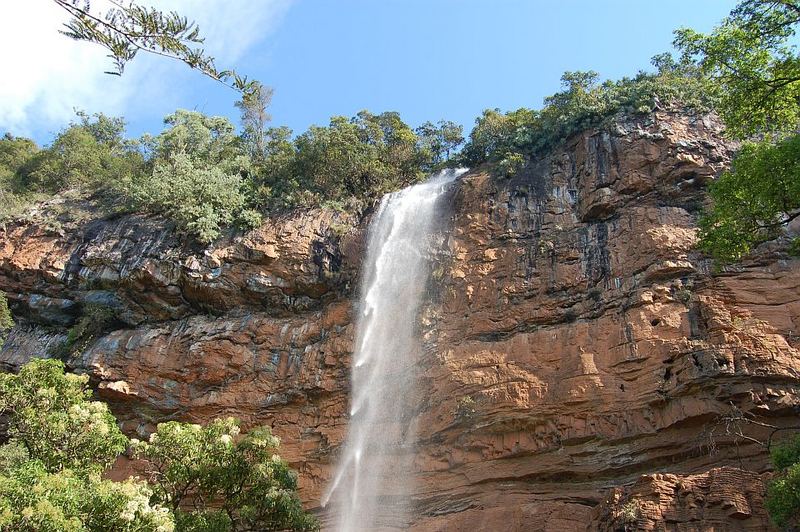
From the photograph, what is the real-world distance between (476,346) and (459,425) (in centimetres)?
219

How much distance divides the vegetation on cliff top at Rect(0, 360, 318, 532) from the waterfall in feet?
8.25

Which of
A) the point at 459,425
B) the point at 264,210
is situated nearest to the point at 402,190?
the point at 264,210

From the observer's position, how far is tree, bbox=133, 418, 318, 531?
1365cm

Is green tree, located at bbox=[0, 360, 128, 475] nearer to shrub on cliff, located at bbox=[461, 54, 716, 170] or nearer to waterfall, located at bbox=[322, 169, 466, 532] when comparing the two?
waterfall, located at bbox=[322, 169, 466, 532]

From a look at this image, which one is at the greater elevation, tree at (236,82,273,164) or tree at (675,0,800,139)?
tree at (236,82,273,164)

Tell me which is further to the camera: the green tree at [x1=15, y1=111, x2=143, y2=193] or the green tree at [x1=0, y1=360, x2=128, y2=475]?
the green tree at [x1=15, y1=111, x2=143, y2=193]

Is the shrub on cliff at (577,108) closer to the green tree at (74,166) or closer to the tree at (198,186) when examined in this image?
the tree at (198,186)

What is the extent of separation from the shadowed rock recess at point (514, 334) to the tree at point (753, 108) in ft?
13.2

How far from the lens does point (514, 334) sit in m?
17.4

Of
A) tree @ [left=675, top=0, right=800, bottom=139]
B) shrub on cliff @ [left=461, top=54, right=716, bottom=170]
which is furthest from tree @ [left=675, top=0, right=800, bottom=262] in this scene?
shrub on cliff @ [left=461, top=54, right=716, bottom=170]

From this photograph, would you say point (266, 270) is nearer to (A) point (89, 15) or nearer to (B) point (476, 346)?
(B) point (476, 346)

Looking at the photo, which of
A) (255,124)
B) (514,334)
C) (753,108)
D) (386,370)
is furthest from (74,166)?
(753,108)

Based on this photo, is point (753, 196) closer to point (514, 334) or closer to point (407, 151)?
point (514, 334)

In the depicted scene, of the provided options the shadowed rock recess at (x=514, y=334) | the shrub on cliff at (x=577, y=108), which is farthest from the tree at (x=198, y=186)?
the shrub on cliff at (x=577, y=108)
